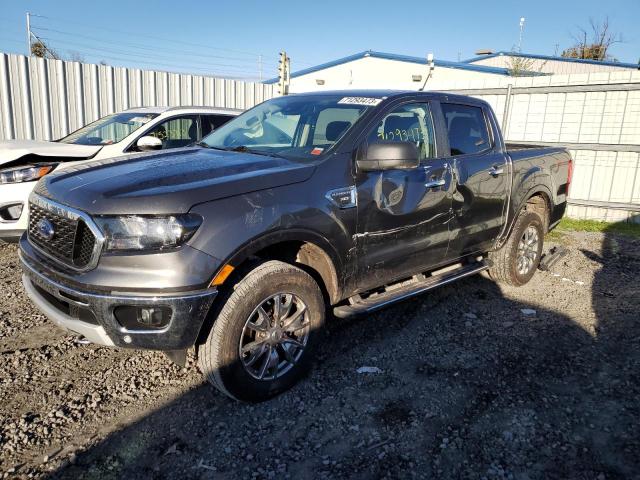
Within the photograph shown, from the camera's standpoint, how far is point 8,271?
5.26m

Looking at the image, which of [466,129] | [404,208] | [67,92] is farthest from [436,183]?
[67,92]

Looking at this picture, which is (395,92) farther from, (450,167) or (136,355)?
(136,355)

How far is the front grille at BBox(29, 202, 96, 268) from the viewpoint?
2561 mm

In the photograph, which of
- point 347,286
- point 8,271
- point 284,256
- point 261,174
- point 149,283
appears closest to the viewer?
point 149,283

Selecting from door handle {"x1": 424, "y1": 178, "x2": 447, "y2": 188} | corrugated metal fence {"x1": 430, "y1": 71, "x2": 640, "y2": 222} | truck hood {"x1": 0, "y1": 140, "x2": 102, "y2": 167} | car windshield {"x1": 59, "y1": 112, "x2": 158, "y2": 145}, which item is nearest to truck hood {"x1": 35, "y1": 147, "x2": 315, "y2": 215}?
door handle {"x1": 424, "y1": 178, "x2": 447, "y2": 188}

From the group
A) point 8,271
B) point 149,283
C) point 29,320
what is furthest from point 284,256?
point 8,271

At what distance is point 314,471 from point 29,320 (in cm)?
295

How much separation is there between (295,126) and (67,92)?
734cm

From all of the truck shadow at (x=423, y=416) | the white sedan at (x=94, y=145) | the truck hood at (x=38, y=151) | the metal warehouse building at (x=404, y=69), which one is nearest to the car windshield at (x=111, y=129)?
the white sedan at (x=94, y=145)

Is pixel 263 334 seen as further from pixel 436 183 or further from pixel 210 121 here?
pixel 210 121

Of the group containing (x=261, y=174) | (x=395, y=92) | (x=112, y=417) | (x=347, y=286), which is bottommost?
(x=112, y=417)

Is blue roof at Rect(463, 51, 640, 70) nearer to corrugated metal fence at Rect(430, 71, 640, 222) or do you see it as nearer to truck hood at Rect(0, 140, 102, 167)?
corrugated metal fence at Rect(430, 71, 640, 222)

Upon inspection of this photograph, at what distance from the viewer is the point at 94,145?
603 cm

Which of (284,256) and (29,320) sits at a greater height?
(284,256)
